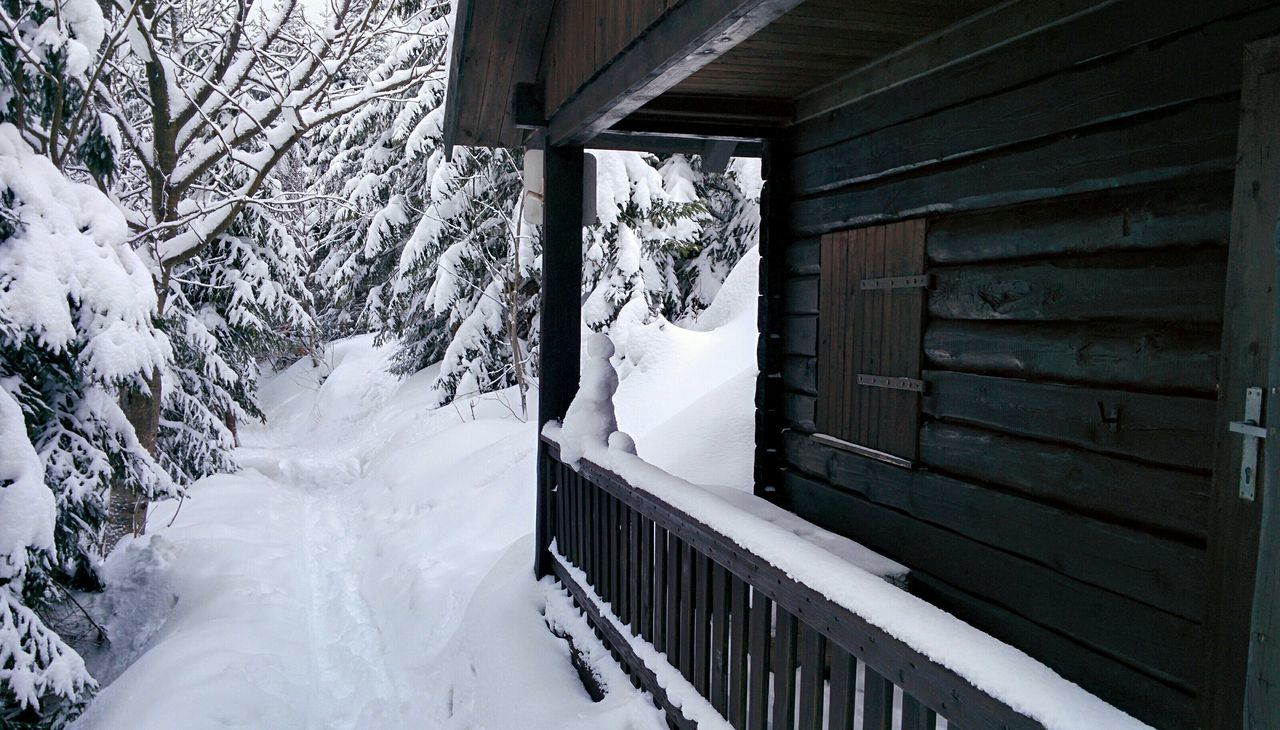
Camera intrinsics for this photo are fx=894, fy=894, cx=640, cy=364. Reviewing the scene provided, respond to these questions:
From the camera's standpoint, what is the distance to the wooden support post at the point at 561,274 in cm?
584

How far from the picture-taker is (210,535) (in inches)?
371

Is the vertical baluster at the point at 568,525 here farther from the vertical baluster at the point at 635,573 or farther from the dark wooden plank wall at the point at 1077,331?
the dark wooden plank wall at the point at 1077,331

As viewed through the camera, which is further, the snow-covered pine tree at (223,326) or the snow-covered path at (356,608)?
the snow-covered pine tree at (223,326)

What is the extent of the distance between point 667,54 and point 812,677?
7.79ft

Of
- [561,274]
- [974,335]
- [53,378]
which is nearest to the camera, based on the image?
[974,335]

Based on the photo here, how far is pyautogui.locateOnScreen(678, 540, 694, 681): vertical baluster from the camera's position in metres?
3.84

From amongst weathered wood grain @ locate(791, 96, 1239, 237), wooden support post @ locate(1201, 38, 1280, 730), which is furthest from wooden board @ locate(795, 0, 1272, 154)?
wooden support post @ locate(1201, 38, 1280, 730)

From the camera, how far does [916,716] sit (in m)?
2.19

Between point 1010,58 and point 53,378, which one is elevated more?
point 1010,58

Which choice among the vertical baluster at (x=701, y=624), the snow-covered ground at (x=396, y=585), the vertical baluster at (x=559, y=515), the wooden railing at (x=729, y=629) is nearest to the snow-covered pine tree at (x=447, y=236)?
the snow-covered ground at (x=396, y=585)

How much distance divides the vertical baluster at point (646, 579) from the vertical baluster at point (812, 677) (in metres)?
1.53

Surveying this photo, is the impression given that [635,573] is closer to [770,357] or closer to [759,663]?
[759,663]

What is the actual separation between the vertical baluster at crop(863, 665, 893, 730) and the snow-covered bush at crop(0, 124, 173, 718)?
183 inches

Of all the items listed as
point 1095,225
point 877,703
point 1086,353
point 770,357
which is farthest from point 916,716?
point 770,357
